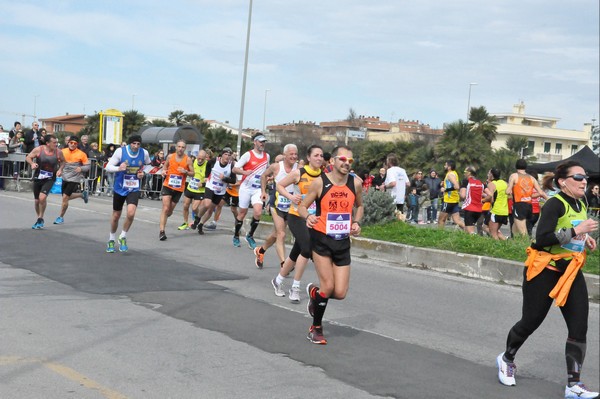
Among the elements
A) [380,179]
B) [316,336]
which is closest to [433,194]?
[380,179]

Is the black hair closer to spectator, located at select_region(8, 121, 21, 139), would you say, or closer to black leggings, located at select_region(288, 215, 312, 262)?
black leggings, located at select_region(288, 215, 312, 262)

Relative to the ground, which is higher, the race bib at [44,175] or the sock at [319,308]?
the race bib at [44,175]

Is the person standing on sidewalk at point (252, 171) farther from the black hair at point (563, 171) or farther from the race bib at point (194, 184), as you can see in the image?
the black hair at point (563, 171)

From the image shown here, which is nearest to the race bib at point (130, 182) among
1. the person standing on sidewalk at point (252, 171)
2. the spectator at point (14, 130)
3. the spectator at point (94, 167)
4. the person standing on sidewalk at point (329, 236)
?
the person standing on sidewalk at point (252, 171)

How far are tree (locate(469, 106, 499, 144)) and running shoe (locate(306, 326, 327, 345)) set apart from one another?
52.6 m

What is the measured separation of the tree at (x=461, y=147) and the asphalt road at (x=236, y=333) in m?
34.8

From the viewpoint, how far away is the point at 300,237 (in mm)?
9922

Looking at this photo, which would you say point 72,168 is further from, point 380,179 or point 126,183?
point 380,179

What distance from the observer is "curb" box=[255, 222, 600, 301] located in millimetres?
12219

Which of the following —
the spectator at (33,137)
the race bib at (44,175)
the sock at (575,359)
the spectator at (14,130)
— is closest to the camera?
the sock at (575,359)

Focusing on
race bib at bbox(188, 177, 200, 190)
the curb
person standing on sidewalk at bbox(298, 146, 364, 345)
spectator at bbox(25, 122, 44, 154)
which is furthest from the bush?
spectator at bbox(25, 122, 44, 154)

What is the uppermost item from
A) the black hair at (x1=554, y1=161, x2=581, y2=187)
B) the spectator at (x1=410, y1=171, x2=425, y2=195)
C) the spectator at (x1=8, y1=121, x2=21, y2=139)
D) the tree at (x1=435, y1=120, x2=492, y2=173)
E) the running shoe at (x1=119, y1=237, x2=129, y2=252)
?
the tree at (x1=435, y1=120, x2=492, y2=173)

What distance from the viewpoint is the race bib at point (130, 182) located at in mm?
13094

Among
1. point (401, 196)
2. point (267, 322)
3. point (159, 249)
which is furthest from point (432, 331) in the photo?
point (401, 196)
